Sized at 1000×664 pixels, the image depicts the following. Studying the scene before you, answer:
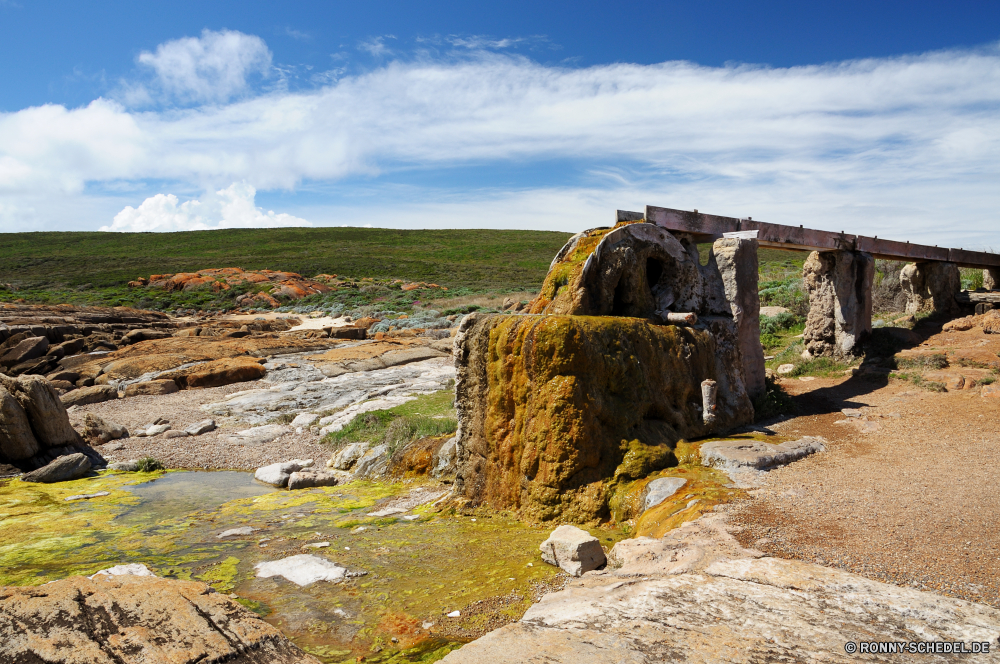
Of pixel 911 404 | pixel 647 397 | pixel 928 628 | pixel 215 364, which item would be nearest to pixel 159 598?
pixel 928 628

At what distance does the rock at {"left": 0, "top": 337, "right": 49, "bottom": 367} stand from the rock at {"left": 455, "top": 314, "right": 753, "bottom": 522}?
20.2m

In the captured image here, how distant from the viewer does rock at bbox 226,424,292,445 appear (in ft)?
44.3

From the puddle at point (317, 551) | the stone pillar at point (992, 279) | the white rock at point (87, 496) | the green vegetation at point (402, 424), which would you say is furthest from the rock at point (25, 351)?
the stone pillar at point (992, 279)

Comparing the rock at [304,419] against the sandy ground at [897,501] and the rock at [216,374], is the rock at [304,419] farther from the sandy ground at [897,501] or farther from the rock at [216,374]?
the sandy ground at [897,501]

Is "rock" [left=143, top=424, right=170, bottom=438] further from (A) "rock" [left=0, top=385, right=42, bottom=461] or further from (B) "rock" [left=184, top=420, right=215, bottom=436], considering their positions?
(A) "rock" [left=0, top=385, right=42, bottom=461]

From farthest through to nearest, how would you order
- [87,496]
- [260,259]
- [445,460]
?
[260,259]
[445,460]
[87,496]

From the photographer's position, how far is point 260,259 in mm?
66688

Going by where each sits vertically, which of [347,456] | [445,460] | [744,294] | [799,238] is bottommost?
[347,456]

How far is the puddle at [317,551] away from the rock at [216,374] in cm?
839

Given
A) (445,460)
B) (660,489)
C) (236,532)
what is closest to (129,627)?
(236,532)

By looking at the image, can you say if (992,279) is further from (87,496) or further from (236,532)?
(87,496)

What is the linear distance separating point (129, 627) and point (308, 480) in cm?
695

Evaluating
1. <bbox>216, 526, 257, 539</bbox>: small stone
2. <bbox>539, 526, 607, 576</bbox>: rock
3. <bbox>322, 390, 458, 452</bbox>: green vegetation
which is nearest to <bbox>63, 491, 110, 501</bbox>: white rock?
<bbox>216, 526, 257, 539</bbox>: small stone

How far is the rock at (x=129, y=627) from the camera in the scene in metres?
3.62
